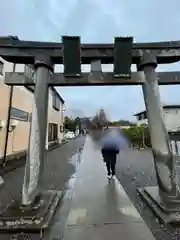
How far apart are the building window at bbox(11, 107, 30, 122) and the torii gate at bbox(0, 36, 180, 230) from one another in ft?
27.2

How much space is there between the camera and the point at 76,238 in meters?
3.64

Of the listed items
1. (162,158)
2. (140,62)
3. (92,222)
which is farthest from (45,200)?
(140,62)

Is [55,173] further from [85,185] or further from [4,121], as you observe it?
[4,121]

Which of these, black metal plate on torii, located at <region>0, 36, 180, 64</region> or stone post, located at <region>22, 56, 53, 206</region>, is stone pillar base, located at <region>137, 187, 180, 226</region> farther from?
black metal plate on torii, located at <region>0, 36, 180, 64</region>

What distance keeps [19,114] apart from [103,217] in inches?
475

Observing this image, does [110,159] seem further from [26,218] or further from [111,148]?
[26,218]

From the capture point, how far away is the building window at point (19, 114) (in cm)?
1395

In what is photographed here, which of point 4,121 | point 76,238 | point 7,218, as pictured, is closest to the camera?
point 76,238

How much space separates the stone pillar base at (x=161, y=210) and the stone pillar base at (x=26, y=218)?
219 centimetres

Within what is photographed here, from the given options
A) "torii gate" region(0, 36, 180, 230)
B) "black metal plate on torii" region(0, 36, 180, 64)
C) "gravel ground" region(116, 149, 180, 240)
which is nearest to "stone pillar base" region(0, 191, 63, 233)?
"torii gate" region(0, 36, 180, 230)

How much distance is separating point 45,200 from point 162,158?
2.93 m

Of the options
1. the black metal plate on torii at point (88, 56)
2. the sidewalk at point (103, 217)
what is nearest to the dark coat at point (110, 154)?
the sidewalk at point (103, 217)

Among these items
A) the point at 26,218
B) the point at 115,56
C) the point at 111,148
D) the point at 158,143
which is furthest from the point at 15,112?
the point at 158,143

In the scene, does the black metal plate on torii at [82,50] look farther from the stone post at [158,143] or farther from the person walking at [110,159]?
the person walking at [110,159]
